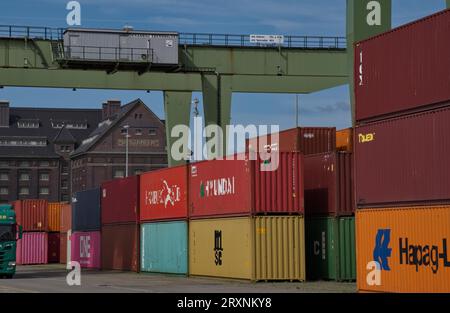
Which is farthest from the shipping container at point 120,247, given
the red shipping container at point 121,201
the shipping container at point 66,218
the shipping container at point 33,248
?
the shipping container at point 33,248

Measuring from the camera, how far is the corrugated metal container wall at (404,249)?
1938 cm

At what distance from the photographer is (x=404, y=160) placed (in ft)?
68.2

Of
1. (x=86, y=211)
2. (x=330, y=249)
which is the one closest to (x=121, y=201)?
(x=86, y=211)

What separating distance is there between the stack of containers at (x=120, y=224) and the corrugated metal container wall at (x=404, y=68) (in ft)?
68.1

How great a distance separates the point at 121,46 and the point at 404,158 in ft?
66.4

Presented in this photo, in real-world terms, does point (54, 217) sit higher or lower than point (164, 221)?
higher

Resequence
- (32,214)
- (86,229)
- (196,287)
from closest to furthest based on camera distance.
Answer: (196,287) → (86,229) → (32,214)

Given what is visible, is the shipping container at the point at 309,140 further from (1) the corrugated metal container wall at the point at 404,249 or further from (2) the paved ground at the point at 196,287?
(1) the corrugated metal container wall at the point at 404,249

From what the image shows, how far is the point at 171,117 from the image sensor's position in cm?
4247

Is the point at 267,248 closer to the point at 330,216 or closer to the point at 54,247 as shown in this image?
the point at 330,216

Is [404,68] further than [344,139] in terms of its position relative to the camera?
No

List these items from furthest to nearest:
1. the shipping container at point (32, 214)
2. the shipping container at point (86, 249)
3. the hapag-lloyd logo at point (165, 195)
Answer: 1. the shipping container at point (32, 214)
2. the shipping container at point (86, 249)
3. the hapag-lloyd logo at point (165, 195)

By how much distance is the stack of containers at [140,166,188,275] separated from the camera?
118 ft
